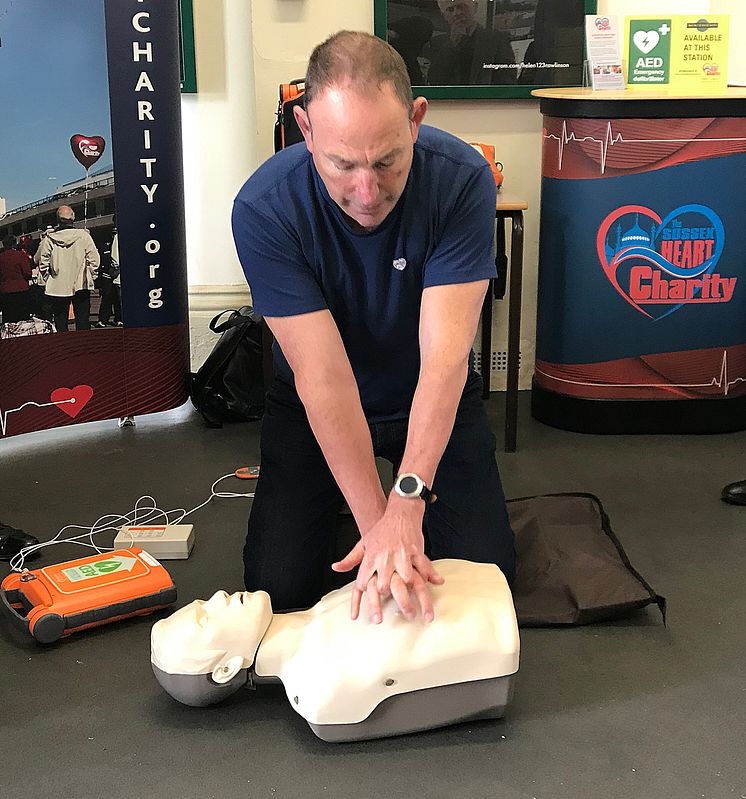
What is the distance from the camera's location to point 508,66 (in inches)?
127

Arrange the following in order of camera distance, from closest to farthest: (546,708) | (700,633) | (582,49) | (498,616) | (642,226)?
(498,616) → (546,708) → (700,633) → (642,226) → (582,49)

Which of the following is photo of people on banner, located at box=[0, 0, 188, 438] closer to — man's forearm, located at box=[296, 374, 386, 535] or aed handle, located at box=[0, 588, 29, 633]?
aed handle, located at box=[0, 588, 29, 633]

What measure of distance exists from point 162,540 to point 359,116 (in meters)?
1.20

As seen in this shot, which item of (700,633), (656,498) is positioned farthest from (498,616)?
(656,498)

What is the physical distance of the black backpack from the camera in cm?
319

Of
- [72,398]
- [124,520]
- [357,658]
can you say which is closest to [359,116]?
[357,658]

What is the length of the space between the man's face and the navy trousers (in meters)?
1.50

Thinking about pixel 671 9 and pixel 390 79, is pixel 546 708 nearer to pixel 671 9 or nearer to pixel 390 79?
pixel 390 79

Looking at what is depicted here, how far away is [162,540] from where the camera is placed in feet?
7.72

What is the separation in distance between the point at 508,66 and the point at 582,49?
23 centimetres

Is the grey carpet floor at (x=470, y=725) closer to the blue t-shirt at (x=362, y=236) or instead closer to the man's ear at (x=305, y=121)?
the blue t-shirt at (x=362, y=236)

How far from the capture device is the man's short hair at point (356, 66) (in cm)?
148

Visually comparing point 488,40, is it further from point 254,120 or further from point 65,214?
point 65,214

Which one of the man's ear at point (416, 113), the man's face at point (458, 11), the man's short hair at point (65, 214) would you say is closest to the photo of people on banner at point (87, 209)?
the man's short hair at point (65, 214)
